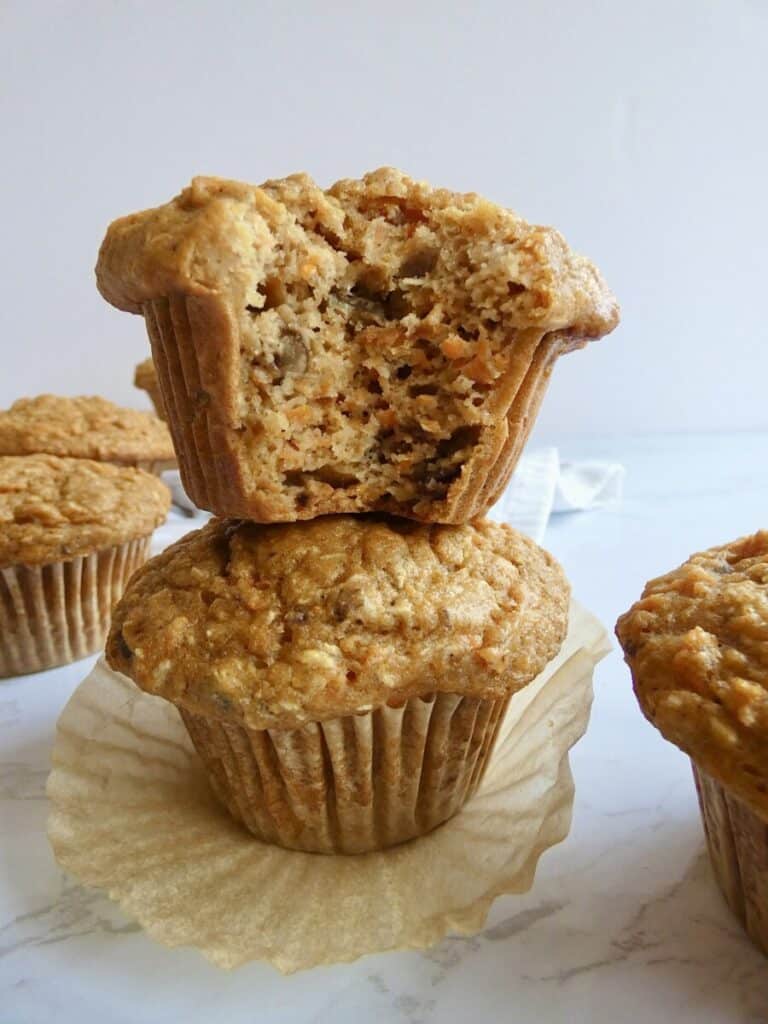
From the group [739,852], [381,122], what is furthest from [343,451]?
[381,122]

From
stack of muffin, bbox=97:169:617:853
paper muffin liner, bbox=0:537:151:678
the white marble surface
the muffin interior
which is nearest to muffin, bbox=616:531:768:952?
the white marble surface

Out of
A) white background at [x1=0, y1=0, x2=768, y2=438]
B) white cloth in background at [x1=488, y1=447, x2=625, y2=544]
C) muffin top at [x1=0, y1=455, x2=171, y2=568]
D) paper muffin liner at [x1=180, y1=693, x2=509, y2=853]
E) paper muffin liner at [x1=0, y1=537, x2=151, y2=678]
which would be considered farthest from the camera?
white background at [x1=0, y1=0, x2=768, y2=438]

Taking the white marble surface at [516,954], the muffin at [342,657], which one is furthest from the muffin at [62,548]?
the muffin at [342,657]

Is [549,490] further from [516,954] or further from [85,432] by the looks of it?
[516,954]

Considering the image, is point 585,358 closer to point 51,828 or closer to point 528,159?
point 528,159

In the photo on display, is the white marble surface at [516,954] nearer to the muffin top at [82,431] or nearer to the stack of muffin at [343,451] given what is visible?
the stack of muffin at [343,451]

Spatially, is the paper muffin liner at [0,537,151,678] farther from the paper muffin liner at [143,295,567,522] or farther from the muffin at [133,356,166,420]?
the muffin at [133,356,166,420]
